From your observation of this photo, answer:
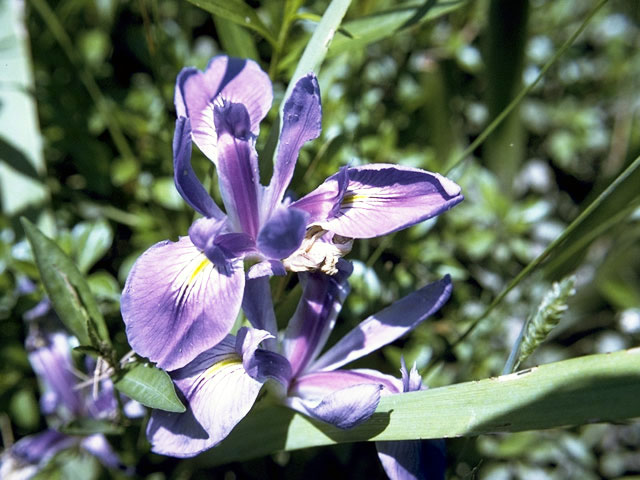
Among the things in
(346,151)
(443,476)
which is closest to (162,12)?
(346,151)

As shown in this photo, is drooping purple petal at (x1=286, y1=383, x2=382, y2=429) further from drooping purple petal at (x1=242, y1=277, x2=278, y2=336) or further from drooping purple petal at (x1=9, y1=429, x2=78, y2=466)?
drooping purple petal at (x1=9, y1=429, x2=78, y2=466)

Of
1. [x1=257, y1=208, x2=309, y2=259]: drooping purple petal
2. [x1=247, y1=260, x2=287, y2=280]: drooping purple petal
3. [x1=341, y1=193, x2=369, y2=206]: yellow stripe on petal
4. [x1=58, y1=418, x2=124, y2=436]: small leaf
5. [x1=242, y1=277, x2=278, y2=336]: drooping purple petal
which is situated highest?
[x1=257, y1=208, x2=309, y2=259]: drooping purple petal

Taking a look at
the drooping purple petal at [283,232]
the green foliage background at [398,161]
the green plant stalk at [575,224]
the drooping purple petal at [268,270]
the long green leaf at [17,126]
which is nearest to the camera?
the drooping purple petal at [283,232]

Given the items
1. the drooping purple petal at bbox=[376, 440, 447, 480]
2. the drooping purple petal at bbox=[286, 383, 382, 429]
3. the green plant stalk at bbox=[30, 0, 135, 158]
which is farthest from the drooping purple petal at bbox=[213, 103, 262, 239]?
the green plant stalk at bbox=[30, 0, 135, 158]

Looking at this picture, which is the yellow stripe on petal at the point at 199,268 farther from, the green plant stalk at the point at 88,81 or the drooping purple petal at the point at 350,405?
the green plant stalk at the point at 88,81

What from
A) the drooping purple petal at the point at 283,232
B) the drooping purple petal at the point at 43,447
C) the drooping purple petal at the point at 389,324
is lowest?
the drooping purple petal at the point at 43,447

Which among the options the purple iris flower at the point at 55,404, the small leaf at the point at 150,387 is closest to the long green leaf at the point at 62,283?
the small leaf at the point at 150,387

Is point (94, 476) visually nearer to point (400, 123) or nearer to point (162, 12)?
point (400, 123)
